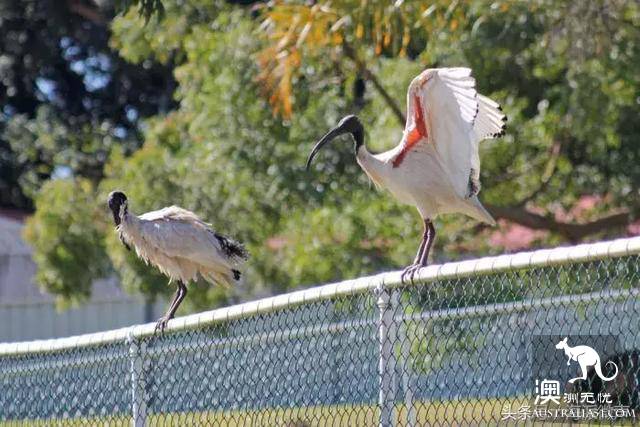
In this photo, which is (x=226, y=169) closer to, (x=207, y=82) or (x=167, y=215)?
(x=207, y=82)

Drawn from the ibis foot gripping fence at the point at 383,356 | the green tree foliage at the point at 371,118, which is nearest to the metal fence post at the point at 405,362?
the ibis foot gripping fence at the point at 383,356

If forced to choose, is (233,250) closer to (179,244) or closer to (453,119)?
(179,244)

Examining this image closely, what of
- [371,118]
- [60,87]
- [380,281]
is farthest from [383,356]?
[60,87]

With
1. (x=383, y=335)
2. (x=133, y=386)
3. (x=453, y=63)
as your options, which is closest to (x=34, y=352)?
(x=133, y=386)

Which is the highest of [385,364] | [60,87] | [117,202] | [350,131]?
[385,364]

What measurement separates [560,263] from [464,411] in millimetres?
593

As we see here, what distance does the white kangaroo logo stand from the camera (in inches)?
181

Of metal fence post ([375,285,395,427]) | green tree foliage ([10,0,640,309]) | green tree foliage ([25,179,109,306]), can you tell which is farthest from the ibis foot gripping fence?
green tree foliage ([25,179,109,306])

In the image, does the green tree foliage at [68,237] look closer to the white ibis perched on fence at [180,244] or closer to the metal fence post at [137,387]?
the white ibis perched on fence at [180,244]

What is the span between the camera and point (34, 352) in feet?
24.4

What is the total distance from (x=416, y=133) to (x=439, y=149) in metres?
0.25

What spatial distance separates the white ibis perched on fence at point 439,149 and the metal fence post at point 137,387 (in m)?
1.39

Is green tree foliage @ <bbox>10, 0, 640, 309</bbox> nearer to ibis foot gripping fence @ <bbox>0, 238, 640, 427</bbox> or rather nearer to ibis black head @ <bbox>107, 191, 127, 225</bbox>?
ibis black head @ <bbox>107, 191, 127, 225</bbox>

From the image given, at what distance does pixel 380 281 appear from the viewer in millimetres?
5281
